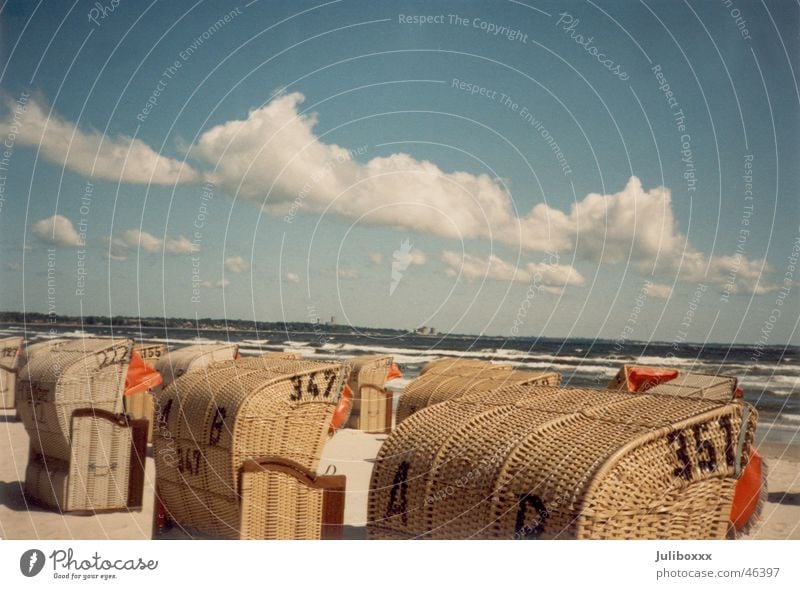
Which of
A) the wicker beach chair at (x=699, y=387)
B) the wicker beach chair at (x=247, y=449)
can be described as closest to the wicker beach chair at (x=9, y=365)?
the wicker beach chair at (x=247, y=449)

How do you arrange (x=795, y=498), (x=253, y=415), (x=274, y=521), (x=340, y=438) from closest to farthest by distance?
1. (x=274, y=521)
2. (x=253, y=415)
3. (x=795, y=498)
4. (x=340, y=438)

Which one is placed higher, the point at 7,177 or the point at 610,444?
the point at 7,177

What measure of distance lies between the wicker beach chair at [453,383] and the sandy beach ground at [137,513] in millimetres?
704

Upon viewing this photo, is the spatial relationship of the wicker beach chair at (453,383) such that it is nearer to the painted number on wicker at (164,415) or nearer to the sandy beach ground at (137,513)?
the sandy beach ground at (137,513)

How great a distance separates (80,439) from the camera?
4492 millimetres

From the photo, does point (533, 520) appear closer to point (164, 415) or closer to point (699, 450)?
point (699, 450)

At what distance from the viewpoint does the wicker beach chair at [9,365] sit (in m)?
9.42

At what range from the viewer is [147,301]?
418cm

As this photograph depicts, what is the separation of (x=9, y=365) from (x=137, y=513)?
611 cm

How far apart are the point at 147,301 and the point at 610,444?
284 centimetres

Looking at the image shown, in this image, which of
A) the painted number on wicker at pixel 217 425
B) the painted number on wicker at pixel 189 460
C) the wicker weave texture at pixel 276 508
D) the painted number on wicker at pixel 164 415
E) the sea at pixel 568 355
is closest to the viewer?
the wicker weave texture at pixel 276 508
